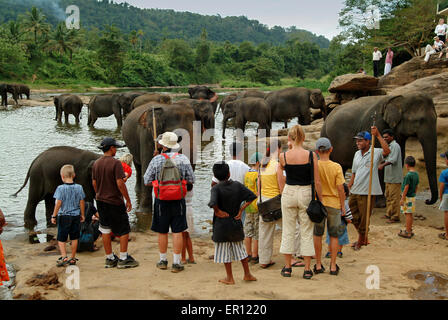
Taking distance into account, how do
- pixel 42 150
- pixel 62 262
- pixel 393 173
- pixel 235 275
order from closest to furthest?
pixel 235 275, pixel 62 262, pixel 393 173, pixel 42 150

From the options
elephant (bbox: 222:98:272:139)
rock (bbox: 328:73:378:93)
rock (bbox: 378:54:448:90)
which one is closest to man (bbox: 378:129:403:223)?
rock (bbox: 328:73:378:93)

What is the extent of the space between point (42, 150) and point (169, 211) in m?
11.9

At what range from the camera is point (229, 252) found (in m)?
5.29

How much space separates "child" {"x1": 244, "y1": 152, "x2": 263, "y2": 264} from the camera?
244 inches

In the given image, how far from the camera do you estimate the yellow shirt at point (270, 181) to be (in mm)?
5953

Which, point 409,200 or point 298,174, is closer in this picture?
point 298,174

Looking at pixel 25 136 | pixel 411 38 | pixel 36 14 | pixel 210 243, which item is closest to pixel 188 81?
pixel 36 14

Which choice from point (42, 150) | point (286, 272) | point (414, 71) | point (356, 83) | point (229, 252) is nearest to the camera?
point (229, 252)

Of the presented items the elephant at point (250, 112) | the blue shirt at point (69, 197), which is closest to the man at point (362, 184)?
the blue shirt at point (69, 197)

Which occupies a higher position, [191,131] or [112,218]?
[191,131]

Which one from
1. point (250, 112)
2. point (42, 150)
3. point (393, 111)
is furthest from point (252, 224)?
point (250, 112)

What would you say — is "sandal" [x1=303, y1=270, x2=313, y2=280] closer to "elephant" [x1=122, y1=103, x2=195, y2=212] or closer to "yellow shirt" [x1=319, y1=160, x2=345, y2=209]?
"yellow shirt" [x1=319, y1=160, x2=345, y2=209]

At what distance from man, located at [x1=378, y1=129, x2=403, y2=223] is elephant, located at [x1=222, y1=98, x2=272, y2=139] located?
11.4 m

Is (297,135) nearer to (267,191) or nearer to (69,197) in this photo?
(267,191)
